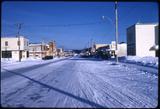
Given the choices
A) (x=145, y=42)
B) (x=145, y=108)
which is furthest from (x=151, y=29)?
(x=145, y=108)

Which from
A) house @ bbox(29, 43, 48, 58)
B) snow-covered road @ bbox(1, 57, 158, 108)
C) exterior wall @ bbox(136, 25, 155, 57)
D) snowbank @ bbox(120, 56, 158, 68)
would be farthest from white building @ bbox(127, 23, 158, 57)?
house @ bbox(29, 43, 48, 58)

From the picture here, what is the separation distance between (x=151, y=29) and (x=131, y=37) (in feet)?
20.2

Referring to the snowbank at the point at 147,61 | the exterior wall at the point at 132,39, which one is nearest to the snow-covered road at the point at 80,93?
the snowbank at the point at 147,61

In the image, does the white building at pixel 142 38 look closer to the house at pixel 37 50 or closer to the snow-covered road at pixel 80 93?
the snow-covered road at pixel 80 93

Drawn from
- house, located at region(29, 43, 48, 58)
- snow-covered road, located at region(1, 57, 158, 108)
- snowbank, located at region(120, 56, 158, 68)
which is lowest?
snow-covered road, located at region(1, 57, 158, 108)

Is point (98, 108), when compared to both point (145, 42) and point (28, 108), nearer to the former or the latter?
point (28, 108)

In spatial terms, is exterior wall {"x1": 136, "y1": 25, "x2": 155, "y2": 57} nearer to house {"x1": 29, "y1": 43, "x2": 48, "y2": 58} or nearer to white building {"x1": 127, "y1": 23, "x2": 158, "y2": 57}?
white building {"x1": 127, "y1": 23, "x2": 158, "y2": 57}

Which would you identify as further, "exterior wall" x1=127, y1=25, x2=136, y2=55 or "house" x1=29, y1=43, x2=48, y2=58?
"house" x1=29, y1=43, x2=48, y2=58

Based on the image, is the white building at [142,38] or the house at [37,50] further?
the house at [37,50]

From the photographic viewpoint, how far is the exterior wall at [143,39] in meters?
59.8

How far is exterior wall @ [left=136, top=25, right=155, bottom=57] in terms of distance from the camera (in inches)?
2352

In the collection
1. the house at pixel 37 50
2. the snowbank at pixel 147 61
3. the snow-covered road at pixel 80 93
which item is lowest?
the snow-covered road at pixel 80 93

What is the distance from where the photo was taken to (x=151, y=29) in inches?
2352

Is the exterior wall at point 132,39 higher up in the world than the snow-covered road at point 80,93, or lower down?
higher up
